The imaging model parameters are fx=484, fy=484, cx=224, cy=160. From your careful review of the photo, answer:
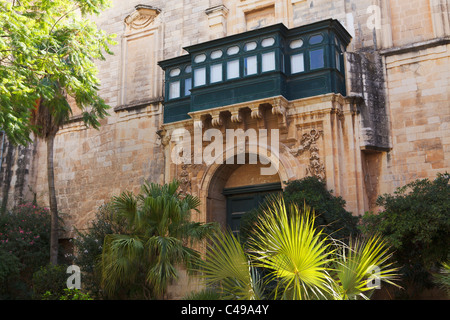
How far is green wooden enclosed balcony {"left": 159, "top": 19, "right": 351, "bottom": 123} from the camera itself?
1430 centimetres

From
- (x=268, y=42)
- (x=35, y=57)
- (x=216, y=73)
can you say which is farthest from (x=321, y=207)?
(x=35, y=57)

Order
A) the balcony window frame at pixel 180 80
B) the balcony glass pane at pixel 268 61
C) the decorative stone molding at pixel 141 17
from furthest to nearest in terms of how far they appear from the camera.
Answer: the decorative stone molding at pixel 141 17 → the balcony window frame at pixel 180 80 → the balcony glass pane at pixel 268 61

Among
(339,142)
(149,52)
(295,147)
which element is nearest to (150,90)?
(149,52)

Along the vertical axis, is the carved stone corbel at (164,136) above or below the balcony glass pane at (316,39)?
below

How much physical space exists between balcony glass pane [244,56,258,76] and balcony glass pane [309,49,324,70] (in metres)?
1.68

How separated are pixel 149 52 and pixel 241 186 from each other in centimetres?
707

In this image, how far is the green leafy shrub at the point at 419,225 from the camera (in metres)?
10.1

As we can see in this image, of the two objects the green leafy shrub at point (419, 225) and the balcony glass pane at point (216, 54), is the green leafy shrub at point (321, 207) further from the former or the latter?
the balcony glass pane at point (216, 54)

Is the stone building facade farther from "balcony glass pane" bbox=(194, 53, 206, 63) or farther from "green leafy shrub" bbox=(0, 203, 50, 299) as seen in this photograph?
"green leafy shrub" bbox=(0, 203, 50, 299)

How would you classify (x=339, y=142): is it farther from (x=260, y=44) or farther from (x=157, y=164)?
(x=157, y=164)

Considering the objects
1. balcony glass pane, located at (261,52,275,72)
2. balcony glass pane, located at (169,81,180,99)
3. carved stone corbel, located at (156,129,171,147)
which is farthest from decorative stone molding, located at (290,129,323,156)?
balcony glass pane, located at (169,81,180,99)

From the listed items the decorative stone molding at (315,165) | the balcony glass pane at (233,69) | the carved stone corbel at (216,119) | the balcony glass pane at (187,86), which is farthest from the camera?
the balcony glass pane at (187,86)

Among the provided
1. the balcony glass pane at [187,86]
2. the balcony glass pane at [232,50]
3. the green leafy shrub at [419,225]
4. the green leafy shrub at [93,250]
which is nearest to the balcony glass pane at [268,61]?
the balcony glass pane at [232,50]
